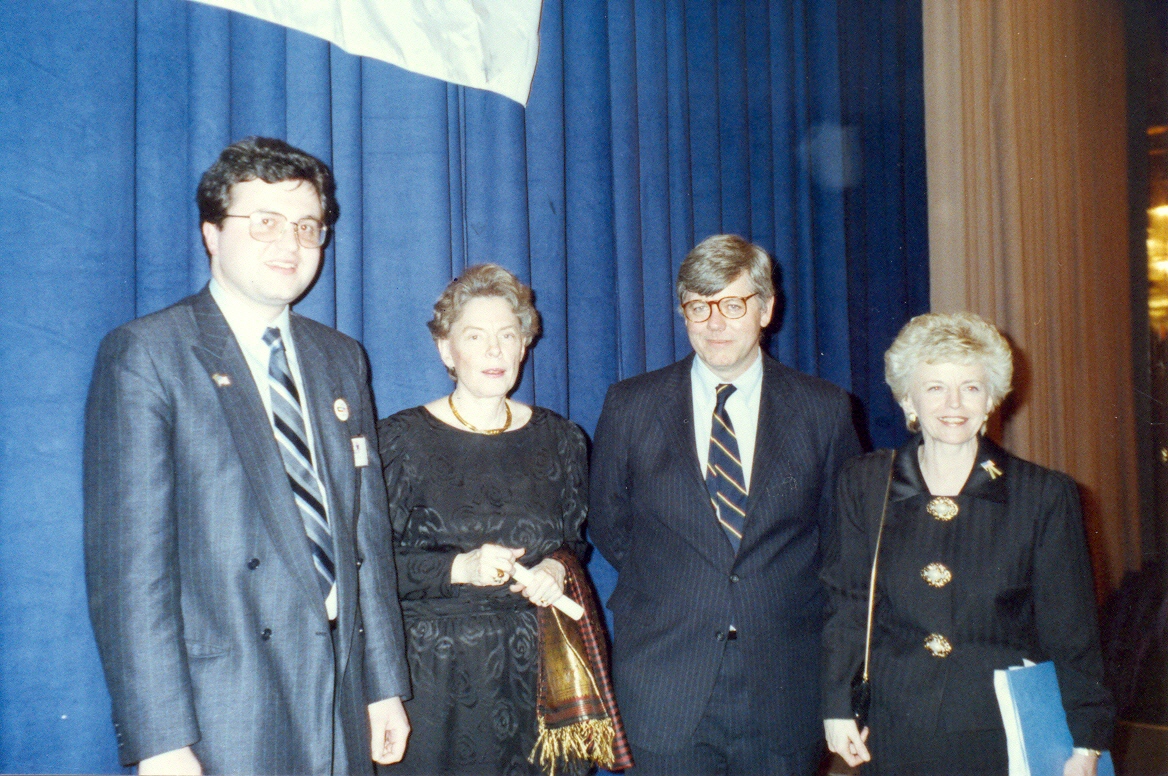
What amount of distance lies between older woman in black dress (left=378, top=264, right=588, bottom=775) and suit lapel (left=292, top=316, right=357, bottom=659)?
0.24 metres

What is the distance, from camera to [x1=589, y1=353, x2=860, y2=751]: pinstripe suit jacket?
1.86 meters

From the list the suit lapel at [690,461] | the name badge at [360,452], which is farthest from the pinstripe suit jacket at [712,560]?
the name badge at [360,452]

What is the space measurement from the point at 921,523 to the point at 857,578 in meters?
0.19

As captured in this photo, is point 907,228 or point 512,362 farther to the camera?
point 907,228

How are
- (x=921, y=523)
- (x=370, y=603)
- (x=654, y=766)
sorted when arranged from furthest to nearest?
(x=654, y=766) < (x=921, y=523) < (x=370, y=603)

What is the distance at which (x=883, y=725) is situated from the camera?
1750mm

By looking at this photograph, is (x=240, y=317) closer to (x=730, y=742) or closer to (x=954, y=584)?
(x=730, y=742)

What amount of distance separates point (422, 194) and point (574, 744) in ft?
5.10

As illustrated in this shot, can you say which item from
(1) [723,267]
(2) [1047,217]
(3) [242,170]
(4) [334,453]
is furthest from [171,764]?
(2) [1047,217]

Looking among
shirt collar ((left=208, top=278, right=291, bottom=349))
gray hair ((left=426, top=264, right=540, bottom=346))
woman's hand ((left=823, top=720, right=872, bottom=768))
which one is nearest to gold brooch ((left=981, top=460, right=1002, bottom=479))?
woman's hand ((left=823, top=720, right=872, bottom=768))

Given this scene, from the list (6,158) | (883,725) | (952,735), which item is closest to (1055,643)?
(952,735)

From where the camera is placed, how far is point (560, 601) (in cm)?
181

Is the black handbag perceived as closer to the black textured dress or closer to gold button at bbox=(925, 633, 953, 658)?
gold button at bbox=(925, 633, 953, 658)

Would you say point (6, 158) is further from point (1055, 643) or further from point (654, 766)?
point (1055, 643)
